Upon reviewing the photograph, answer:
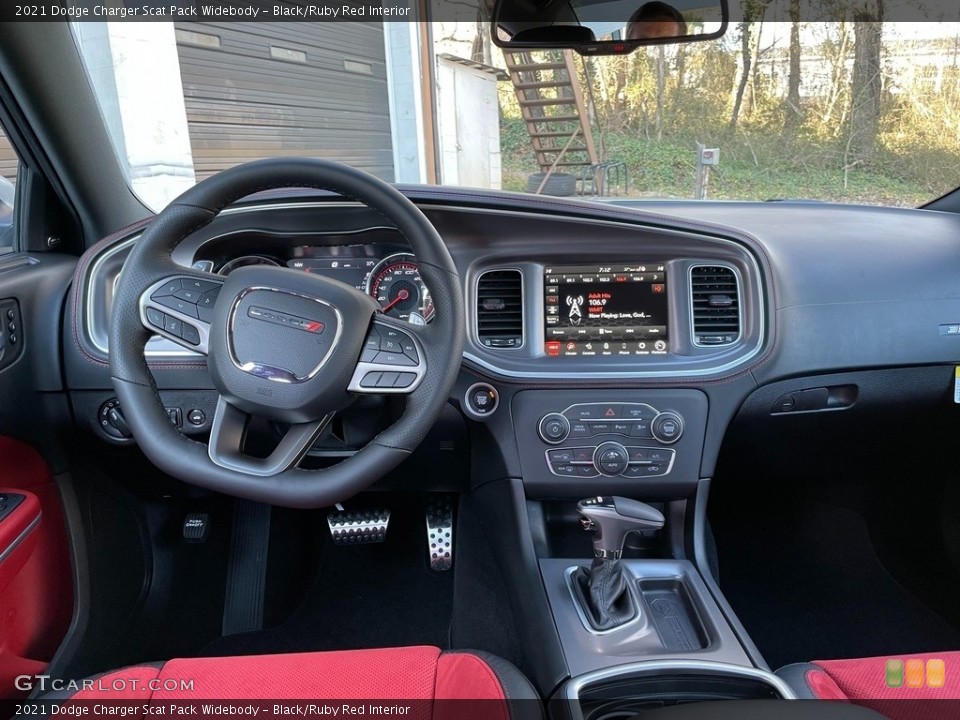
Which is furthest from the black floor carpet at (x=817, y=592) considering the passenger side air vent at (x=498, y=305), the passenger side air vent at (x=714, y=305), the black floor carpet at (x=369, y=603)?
the passenger side air vent at (x=498, y=305)

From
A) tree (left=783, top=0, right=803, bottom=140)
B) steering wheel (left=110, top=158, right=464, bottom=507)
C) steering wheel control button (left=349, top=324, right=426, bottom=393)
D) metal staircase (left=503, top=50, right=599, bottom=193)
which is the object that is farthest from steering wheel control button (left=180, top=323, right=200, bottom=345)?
tree (left=783, top=0, right=803, bottom=140)

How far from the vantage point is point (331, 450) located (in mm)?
1961

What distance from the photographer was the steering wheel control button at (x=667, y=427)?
6.24 ft

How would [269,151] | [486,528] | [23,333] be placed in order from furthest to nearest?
[269,151] → [486,528] → [23,333]

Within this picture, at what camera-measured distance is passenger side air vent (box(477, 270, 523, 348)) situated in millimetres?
1965

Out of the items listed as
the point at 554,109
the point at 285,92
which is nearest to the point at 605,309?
the point at 554,109

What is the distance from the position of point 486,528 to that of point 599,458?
51 centimetres

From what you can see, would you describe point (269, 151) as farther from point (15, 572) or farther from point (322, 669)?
point (322, 669)

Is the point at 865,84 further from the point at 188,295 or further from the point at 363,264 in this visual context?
the point at 188,295

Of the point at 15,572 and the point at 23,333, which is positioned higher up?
the point at 23,333

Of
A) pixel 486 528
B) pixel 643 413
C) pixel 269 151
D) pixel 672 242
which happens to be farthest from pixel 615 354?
pixel 269 151

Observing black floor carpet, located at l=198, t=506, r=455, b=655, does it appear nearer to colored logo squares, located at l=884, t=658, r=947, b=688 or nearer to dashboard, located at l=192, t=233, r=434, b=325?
dashboard, located at l=192, t=233, r=434, b=325

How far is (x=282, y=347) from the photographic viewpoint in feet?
4.51

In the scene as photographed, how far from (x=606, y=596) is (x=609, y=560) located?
0.09 meters
